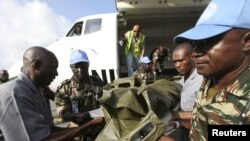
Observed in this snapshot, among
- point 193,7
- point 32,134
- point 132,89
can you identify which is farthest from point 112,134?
point 193,7

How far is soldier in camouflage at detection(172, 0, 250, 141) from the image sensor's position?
4.07 ft

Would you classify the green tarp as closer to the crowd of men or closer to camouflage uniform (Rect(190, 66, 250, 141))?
the crowd of men

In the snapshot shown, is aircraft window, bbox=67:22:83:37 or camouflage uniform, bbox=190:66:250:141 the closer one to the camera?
camouflage uniform, bbox=190:66:250:141

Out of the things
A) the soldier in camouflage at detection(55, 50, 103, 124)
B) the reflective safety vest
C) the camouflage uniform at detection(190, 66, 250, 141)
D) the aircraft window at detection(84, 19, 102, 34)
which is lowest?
the reflective safety vest

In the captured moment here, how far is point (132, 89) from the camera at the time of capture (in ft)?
6.93

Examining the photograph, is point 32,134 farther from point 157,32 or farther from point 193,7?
point 157,32

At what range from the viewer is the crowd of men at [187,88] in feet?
4.15

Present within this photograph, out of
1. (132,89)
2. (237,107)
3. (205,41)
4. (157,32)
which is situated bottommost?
(157,32)

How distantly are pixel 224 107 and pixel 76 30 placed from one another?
9.07m

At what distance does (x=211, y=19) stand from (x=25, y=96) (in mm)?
1495

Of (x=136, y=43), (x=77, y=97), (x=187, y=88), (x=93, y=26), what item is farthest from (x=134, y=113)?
(x=93, y=26)

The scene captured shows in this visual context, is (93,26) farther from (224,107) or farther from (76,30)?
(224,107)

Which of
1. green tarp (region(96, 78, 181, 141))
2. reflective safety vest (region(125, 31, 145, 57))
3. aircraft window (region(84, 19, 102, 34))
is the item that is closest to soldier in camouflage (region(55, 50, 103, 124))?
green tarp (region(96, 78, 181, 141))

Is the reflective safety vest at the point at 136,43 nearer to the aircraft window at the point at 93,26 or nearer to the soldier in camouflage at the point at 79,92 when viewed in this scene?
the aircraft window at the point at 93,26
